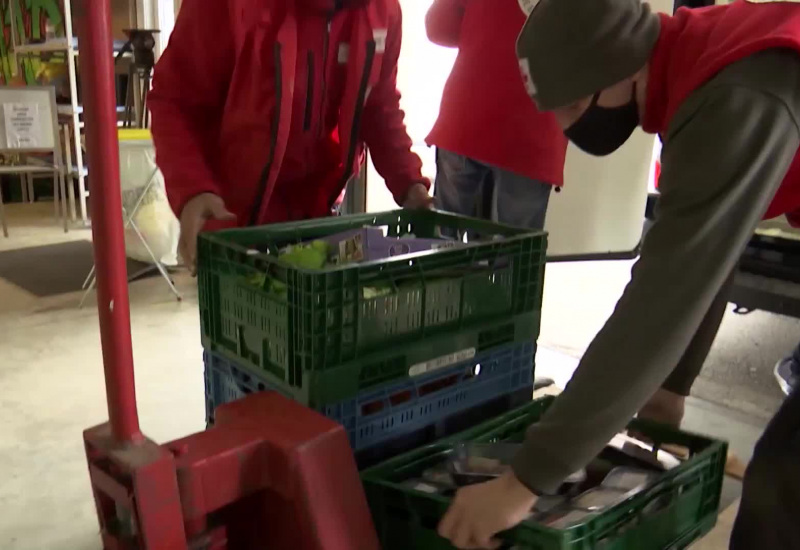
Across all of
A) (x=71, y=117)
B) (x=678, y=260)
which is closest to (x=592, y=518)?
(x=678, y=260)

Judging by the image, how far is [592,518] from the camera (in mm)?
896

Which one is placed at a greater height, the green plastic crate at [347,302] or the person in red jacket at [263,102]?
the person in red jacket at [263,102]

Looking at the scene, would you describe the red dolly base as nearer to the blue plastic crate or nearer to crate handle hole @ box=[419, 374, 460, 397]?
the blue plastic crate

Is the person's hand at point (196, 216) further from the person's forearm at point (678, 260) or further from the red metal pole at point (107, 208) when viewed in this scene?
the person's forearm at point (678, 260)

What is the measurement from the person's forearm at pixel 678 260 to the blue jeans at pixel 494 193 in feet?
2.81

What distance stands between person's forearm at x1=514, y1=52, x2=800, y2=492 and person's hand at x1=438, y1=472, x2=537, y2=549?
0.02m

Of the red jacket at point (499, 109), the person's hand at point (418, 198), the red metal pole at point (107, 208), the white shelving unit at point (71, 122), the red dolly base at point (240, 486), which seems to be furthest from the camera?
the white shelving unit at point (71, 122)

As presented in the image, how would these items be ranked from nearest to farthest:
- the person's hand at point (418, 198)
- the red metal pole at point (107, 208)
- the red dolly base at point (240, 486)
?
the red metal pole at point (107, 208), the red dolly base at point (240, 486), the person's hand at point (418, 198)

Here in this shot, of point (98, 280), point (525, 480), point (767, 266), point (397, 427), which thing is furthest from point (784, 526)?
point (767, 266)

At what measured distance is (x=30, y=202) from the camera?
5410mm

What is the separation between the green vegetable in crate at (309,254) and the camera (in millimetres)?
1132

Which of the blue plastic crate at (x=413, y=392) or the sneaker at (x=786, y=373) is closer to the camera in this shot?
the blue plastic crate at (x=413, y=392)

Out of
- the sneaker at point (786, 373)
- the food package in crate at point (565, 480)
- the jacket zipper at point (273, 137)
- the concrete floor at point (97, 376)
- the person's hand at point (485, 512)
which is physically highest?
the jacket zipper at point (273, 137)

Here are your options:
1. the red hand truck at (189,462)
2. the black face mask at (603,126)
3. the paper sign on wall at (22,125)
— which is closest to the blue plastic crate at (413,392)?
the red hand truck at (189,462)
